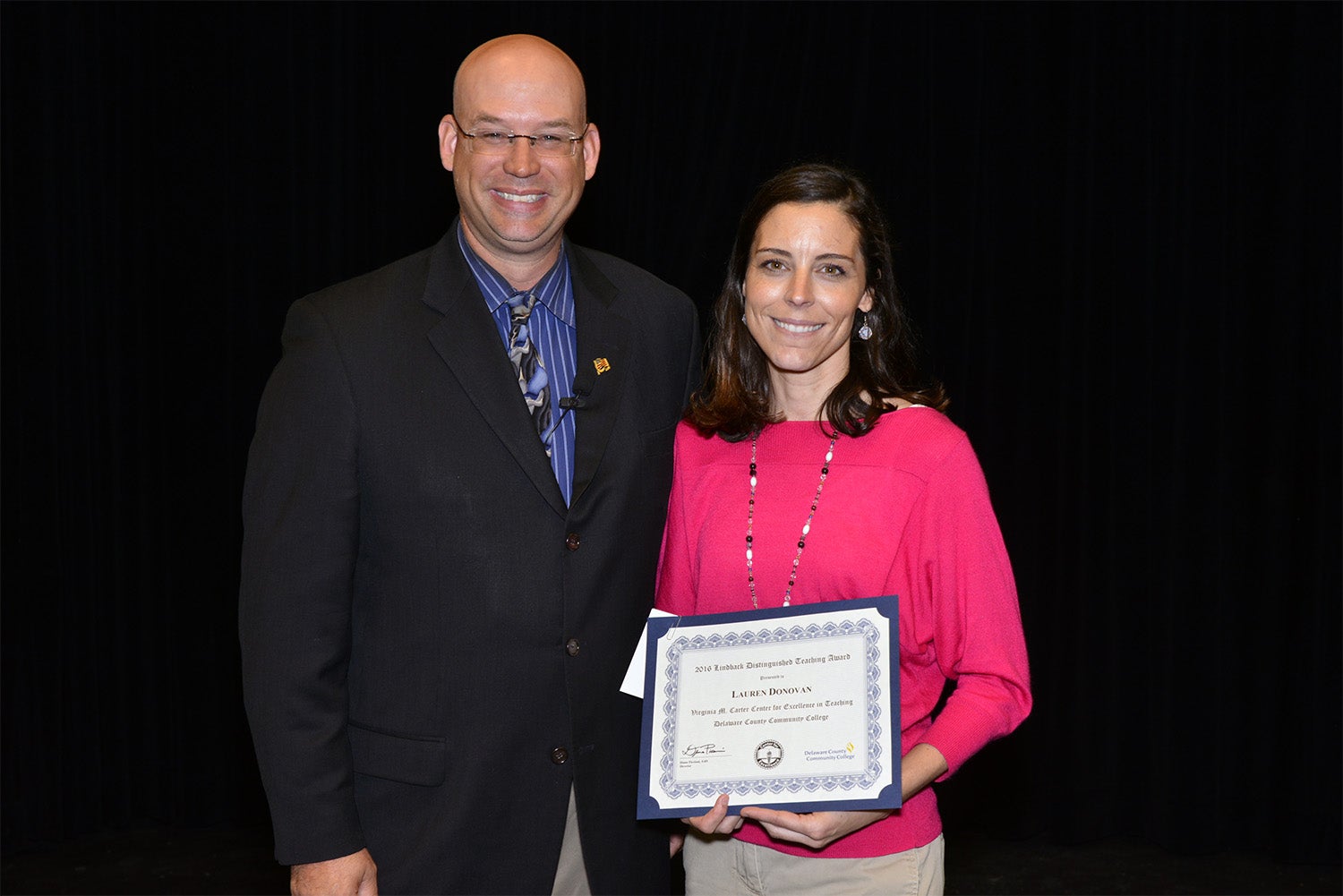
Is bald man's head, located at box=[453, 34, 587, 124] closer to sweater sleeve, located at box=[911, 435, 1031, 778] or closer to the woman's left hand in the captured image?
sweater sleeve, located at box=[911, 435, 1031, 778]

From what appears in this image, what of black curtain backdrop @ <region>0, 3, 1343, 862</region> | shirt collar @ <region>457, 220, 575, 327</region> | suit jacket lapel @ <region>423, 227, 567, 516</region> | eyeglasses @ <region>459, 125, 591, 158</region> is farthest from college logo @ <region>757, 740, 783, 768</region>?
black curtain backdrop @ <region>0, 3, 1343, 862</region>

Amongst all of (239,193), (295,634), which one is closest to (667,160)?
(239,193)

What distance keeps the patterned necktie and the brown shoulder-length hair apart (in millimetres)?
289

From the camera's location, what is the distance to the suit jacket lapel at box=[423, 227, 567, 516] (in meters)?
2.03

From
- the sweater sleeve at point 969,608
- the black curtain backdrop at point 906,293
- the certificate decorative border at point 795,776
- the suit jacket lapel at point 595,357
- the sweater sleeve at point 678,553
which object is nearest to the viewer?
the certificate decorative border at point 795,776

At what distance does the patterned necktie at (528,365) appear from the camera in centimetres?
212

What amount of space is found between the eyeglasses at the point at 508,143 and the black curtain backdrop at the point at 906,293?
2.39m

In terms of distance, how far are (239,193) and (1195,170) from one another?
11.8ft

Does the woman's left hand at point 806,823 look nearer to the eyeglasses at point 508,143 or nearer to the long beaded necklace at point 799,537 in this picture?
the long beaded necklace at point 799,537

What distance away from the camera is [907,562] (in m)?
2.02

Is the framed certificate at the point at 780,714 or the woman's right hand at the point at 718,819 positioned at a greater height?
the framed certificate at the point at 780,714
